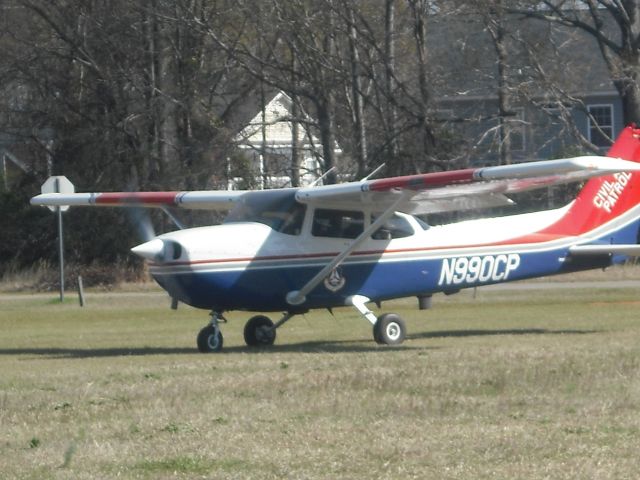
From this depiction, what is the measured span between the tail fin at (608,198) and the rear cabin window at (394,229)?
2.28 metres

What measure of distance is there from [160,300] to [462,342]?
1373 centimetres

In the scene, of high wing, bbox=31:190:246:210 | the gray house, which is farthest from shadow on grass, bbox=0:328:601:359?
the gray house

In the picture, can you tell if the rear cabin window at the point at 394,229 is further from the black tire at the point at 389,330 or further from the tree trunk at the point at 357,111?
the tree trunk at the point at 357,111

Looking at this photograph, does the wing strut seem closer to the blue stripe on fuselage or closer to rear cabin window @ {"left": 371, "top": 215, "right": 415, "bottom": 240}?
the blue stripe on fuselage

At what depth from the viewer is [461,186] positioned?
1638cm

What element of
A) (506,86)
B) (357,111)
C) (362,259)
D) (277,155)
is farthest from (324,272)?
(277,155)

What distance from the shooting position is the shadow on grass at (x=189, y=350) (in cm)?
1634

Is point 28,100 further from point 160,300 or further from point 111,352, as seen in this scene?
point 111,352

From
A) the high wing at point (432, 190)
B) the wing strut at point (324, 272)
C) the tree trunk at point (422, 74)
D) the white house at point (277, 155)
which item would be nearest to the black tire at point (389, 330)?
the wing strut at point (324, 272)

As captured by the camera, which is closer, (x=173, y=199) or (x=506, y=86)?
(x=173, y=199)

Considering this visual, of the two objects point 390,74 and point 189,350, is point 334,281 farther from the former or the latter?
point 390,74

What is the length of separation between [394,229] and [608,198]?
364 centimetres

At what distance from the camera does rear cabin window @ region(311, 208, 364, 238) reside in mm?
17141

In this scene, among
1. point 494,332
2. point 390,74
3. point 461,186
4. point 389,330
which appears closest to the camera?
point 461,186
